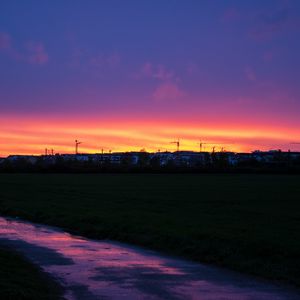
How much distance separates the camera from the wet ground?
1186 centimetres

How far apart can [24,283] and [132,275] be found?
292cm

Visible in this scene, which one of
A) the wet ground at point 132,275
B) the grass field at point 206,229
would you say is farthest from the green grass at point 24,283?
the grass field at point 206,229

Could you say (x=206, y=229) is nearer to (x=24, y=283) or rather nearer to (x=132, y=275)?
(x=132, y=275)

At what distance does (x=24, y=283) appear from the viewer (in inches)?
476

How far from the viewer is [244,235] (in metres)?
21.0

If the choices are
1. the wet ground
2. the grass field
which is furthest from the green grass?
the grass field

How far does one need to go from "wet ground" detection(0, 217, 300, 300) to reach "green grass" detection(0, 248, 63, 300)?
0.34 meters

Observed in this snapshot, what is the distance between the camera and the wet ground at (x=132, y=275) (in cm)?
1186

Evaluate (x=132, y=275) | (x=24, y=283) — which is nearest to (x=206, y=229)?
(x=132, y=275)

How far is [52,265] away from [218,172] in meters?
125

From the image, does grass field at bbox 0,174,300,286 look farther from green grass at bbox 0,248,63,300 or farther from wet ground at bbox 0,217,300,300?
green grass at bbox 0,248,63,300

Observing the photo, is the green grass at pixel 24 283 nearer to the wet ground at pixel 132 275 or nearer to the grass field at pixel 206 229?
the wet ground at pixel 132 275

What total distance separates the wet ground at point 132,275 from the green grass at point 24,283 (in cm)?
34

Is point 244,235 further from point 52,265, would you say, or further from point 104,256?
point 52,265
